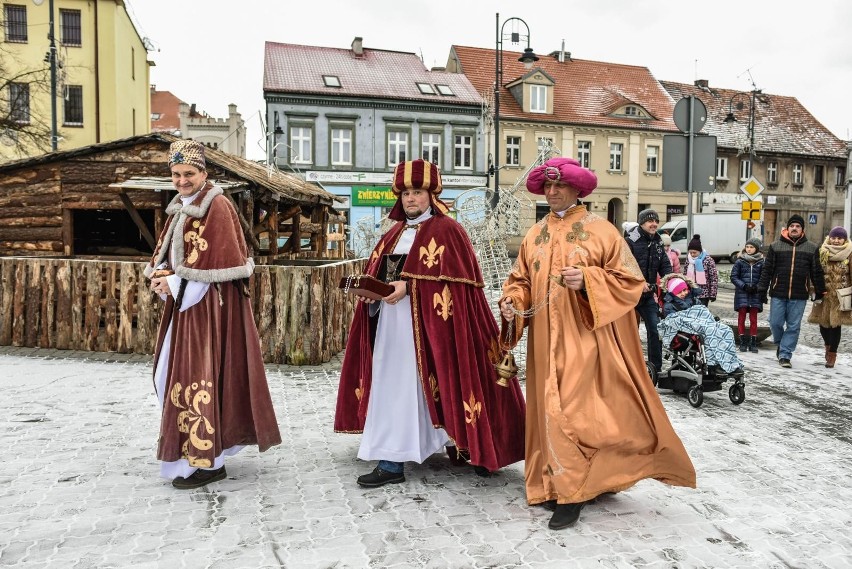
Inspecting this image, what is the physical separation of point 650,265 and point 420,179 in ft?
14.4

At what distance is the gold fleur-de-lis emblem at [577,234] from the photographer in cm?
409

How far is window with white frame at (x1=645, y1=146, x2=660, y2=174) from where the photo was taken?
3934 cm

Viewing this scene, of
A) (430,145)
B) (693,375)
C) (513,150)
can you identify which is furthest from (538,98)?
(693,375)

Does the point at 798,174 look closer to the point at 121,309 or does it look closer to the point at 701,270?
the point at 701,270

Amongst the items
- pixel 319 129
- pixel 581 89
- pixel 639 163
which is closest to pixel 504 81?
pixel 581 89

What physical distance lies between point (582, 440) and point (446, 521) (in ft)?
2.78

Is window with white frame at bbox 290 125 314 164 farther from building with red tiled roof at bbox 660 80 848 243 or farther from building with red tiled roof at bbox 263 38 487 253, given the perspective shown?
building with red tiled roof at bbox 660 80 848 243

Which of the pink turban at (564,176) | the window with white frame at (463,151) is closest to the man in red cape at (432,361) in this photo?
the pink turban at (564,176)

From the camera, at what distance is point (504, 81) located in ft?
127

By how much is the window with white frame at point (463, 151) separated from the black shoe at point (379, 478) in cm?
3191

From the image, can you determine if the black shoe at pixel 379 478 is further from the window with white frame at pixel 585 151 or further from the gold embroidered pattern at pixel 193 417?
the window with white frame at pixel 585 151

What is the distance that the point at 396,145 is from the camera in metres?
35.0

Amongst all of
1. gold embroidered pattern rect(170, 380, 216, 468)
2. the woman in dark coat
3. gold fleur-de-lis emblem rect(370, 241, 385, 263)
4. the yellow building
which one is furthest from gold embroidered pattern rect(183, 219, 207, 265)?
the yellow building

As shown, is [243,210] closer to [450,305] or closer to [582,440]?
[450,305]
